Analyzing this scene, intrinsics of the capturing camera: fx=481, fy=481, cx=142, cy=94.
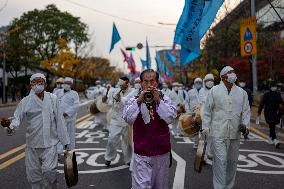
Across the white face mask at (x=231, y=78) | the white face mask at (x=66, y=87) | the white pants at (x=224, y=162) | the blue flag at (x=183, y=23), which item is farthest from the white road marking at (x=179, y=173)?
the white face mask at (x=66, y=87)

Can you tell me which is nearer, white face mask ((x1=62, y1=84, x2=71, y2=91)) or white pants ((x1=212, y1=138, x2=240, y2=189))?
white pants ((x1=212, y1=138, x2=240, y2=189))

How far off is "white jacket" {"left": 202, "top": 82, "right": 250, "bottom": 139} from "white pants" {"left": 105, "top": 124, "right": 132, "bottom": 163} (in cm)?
287

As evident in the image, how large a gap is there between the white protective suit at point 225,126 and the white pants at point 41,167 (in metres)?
2.37

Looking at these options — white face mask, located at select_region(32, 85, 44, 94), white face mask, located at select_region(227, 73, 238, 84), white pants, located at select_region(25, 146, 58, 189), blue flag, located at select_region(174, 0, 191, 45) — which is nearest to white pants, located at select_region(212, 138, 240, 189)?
white face mask, located at select_region(227, 73, 238, 84)

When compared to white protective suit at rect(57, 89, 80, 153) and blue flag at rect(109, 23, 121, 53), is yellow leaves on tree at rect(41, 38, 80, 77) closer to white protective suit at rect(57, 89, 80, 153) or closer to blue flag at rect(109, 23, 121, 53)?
blue flag at rect(109, 23, 121, 53)

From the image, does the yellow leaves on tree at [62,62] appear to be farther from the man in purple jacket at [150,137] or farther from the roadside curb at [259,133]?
the man in purple jacket at [150,137]

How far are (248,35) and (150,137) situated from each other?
1682cm

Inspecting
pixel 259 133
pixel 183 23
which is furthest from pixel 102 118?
pixel 183 23

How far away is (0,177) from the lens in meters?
8.31

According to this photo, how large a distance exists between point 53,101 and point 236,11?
119ft

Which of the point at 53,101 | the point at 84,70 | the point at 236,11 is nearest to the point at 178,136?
the point at 53,101

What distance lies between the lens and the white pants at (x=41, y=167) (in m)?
6.12

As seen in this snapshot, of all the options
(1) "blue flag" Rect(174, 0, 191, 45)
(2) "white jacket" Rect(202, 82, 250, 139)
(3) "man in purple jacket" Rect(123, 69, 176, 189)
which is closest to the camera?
(3) "man in purple jacket" Rect(123, 69, 176, 189)

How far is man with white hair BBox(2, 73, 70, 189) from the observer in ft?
20.2
